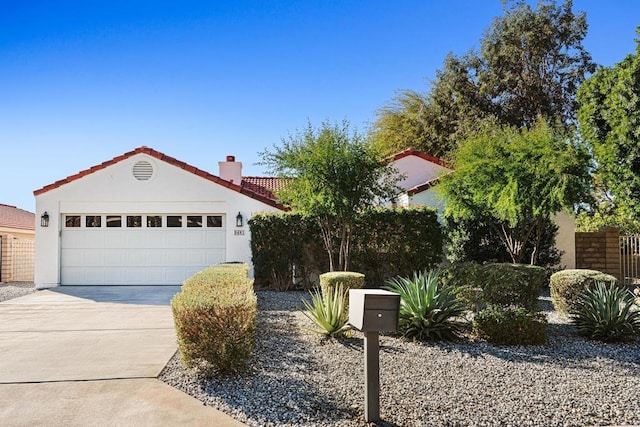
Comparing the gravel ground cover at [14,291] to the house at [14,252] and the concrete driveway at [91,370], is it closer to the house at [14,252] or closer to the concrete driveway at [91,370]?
the house at [14,252]

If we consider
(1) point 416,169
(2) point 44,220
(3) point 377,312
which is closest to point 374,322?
(3) point 377,312

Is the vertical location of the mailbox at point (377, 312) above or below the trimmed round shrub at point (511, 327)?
above

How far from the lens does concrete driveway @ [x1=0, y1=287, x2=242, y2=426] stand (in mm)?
4840

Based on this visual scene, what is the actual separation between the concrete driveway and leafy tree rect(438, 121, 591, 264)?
7.99m

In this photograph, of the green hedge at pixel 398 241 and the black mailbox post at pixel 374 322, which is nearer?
the black mailbox post at pixel 374 322

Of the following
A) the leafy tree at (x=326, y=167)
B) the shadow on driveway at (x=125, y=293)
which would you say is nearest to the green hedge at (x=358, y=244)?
the leafy tree at (x=326, y=167)

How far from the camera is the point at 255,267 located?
49.6ft

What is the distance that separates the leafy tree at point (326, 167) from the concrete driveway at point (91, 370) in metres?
4.17

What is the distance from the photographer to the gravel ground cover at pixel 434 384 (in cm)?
492

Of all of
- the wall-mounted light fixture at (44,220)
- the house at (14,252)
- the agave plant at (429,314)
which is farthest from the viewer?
the house at (14,252)

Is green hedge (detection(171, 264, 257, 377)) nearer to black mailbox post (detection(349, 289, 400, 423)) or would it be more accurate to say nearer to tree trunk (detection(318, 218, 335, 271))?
black mailbox post (detection(349, 289, 400, 423))

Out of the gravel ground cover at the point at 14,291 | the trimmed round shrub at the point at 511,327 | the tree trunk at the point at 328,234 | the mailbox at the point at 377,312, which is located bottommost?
the gravel ground cover at the point at 14,291

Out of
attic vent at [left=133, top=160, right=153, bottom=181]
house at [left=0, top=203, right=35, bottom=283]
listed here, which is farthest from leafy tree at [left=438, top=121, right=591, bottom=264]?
house at [left=0, top=203, right=35, bottom=283]

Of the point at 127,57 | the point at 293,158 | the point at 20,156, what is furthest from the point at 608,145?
the point at 20,156
